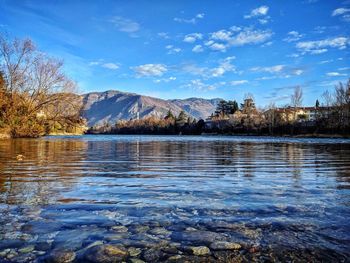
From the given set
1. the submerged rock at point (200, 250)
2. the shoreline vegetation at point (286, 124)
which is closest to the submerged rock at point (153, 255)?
the submerged rock at point (200, 250)

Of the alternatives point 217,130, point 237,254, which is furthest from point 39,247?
point 217,130

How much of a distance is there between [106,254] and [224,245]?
1.59 m

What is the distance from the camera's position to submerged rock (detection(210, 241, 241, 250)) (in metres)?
4.57

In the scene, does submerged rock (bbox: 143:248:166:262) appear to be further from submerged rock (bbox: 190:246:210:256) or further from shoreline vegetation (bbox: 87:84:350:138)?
shoreline vegetation (bbox: 87:84:350:138)

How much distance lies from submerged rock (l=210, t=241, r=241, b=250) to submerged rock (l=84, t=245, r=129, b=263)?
3.90 feet

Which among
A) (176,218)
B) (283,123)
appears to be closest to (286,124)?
(283,123)

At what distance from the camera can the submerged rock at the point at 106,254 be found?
411 centimetres

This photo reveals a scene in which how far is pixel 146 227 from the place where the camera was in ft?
17.8

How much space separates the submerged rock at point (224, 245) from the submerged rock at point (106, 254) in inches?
46.8

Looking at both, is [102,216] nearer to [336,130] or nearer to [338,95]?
[336,130]

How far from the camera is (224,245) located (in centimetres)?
467

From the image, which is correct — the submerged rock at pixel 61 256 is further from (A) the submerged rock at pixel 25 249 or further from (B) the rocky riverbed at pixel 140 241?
(A) the submerged rock at pixel 25 249

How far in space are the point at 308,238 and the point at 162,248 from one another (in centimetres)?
213

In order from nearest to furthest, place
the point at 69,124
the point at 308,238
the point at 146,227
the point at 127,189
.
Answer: the point at 308,238
the point at 146,227
the point at 127,189
the point at 69,124
